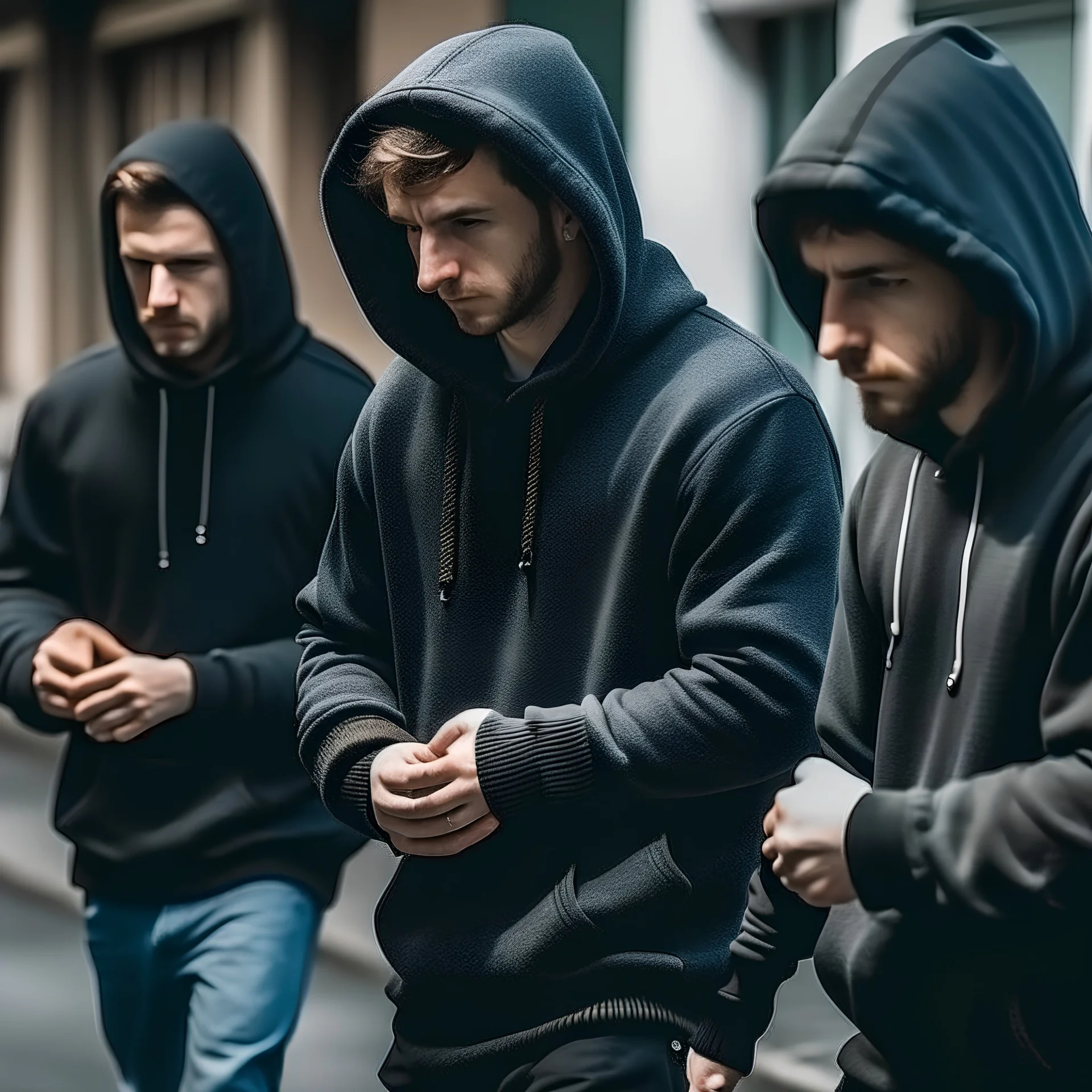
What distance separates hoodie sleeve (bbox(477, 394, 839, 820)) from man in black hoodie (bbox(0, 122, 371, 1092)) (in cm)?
119

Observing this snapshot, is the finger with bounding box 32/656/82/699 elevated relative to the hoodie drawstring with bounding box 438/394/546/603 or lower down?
lower down

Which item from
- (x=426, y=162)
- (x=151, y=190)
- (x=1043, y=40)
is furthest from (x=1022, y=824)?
(x=1043, y=40)

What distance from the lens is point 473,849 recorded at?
2840 millimetres

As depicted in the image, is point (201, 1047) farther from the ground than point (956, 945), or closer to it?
closer to it

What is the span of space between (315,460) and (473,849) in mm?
1173

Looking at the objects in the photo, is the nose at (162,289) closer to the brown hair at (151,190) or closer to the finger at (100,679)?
the brown hair at (151,190)

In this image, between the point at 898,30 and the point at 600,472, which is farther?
the point at 898,30

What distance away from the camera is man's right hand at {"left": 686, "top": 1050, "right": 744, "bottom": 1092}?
2621 millimetres

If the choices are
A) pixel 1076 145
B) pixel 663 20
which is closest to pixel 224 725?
pixel 1076 145

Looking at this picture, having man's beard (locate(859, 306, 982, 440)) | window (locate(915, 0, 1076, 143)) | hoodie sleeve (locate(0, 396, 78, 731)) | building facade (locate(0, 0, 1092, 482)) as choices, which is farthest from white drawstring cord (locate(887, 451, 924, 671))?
window (locate(915, 0, 1076, 143))

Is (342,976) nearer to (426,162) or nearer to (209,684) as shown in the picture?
(209,684)

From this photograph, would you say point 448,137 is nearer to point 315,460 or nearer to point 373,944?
point 315,460

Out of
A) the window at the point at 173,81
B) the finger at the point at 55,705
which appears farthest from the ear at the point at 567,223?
the window at the point at 173,81

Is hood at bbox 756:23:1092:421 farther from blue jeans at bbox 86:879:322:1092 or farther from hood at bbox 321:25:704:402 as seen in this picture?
blue jeans at bbox 86:879:322:1092
